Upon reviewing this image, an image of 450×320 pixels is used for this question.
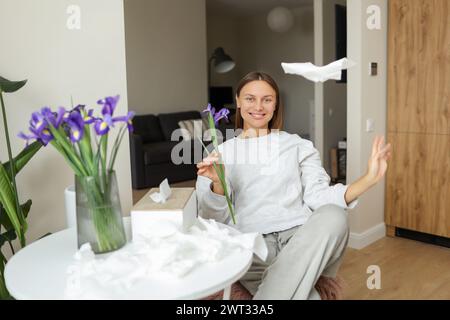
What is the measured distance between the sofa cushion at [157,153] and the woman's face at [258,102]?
11.3 ft

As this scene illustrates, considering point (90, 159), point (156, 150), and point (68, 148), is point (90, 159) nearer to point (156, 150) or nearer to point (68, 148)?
point (68, 148)

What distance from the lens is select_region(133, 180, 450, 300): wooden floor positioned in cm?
232

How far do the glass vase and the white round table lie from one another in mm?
97

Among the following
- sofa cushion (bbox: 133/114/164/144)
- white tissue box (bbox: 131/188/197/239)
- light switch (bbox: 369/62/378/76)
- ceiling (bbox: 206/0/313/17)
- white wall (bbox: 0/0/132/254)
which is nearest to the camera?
white tissue box (bbox: 131/188/197/239)

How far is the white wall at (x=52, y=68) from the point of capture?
1.67 meters

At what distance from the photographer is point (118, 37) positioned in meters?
1.92

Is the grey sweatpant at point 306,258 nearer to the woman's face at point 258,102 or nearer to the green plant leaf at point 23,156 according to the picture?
the woman's face at point 258,102

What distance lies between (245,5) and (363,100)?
4.92 metres

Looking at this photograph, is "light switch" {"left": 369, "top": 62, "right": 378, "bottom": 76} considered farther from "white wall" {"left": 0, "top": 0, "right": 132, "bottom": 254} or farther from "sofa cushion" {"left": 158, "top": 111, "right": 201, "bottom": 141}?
"sofa cushion" {"left": 158, "top": 111, "right": 201, "bottom": 141}

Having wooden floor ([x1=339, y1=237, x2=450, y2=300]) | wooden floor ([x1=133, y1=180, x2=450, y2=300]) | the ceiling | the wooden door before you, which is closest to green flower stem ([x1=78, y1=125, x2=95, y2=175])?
wooden floor ([x1=133, y1=180, x2=450, y2=300])

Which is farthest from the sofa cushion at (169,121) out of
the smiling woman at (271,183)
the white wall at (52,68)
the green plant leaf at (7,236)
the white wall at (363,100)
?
the green plant leaf at (7,236)

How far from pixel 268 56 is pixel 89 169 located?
7.39 m

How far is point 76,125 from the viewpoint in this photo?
43.4 inches

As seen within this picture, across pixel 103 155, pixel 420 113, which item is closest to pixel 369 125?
pixel 420 113
